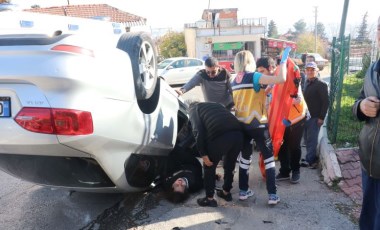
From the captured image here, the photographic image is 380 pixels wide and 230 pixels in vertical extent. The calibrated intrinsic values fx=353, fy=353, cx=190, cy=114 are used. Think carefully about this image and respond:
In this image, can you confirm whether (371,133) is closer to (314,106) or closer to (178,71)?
(314,106)

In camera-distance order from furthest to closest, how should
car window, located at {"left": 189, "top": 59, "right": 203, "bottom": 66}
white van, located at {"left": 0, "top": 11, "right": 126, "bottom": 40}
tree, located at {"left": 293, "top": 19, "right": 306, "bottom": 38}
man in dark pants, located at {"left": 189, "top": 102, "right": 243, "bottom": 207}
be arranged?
1. tree, located at {"left": 293, "top": 19, "right": 306, "bottom": 38}
2. car window, located at {"left": 189, "top": 59, "right": 203, "bottom": 66}
3. man in dark pants, located at {"left": 189, "top": 102, "right": 243, "bottom": 207}
4. white van, located at {"left": 0, "top": 11, "right": 126, "bottom": 40}

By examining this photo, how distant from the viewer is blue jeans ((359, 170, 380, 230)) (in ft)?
8.21

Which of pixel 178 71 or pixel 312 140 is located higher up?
pixel 312 140

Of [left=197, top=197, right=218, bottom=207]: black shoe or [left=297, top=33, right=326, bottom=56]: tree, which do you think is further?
[left=297, top=33, right=326, bottom=56]: tree

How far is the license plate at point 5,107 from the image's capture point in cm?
247

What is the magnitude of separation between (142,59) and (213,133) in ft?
3.43

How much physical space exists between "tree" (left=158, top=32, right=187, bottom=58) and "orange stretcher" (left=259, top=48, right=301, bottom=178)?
41856 mm

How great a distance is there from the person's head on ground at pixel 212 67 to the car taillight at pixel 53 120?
265 centimetres

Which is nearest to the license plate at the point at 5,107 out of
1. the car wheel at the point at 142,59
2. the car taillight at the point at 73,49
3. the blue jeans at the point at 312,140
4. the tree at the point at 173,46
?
the car taillight at the point at 73,49

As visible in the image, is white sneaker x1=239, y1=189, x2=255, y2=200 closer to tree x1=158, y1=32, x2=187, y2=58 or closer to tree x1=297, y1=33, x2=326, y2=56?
tree x1=158, y1=32, x2=187, y2=58

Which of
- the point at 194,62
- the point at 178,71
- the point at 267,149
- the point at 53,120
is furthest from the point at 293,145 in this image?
the point at 194,62

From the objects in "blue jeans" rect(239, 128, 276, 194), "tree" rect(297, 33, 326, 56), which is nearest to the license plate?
"blue jeans" rect(239, 128, 276, 194)

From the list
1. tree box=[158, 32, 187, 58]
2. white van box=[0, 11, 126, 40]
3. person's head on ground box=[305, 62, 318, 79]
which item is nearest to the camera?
white van box=[0, 11, 126, 40]

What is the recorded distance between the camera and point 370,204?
2.65 metres
